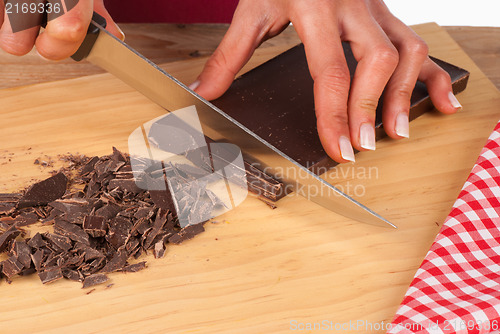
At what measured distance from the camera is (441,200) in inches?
76.1

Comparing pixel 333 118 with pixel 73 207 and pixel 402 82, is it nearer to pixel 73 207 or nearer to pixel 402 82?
pixel 402 82

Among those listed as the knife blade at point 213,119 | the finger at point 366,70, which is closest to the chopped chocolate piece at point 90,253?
the knife blade at point 213,119

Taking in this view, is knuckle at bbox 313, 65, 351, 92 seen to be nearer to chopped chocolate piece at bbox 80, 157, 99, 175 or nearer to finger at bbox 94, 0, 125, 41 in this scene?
finger at bbox 94, 0, 125, 41

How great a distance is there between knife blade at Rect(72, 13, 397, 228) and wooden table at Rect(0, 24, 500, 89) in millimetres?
838

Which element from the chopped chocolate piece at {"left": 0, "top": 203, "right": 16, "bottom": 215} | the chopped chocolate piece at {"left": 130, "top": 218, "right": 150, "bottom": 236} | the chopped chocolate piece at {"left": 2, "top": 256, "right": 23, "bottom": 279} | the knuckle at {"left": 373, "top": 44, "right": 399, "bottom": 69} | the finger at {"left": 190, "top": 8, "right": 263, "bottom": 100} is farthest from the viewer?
the finger at {"left": 190, "top": 8, "right": 263, "bottom": 100}

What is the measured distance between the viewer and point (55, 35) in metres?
1.74

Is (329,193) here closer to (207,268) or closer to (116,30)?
(207,268)

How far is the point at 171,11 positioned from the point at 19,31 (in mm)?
1470

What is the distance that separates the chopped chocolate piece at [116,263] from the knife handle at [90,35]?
678mm

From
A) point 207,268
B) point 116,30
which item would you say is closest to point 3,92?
point 116,30

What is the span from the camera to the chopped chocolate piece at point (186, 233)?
68.9 inches

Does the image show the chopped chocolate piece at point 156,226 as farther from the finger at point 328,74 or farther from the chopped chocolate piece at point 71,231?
the finger at point 328,74

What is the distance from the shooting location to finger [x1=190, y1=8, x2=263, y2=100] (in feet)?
7.16

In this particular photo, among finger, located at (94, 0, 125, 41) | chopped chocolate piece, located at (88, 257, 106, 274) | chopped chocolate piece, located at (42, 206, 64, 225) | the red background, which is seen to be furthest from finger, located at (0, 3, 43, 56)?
the red background
